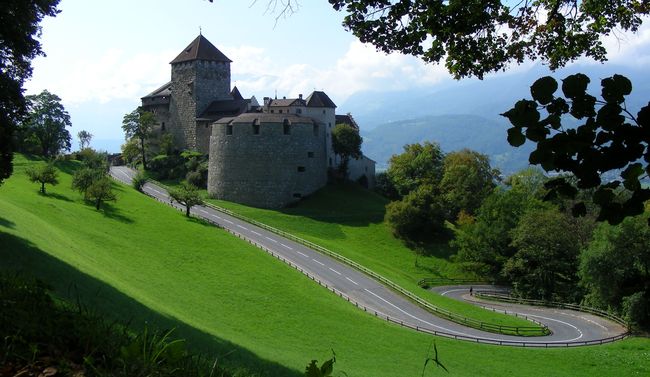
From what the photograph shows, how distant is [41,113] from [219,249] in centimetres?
3523

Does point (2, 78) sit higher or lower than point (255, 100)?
lower

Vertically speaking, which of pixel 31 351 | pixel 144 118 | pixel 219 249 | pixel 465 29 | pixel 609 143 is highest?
pixel 144 118

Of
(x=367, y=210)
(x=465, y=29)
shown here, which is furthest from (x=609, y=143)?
(x=367, y=210)

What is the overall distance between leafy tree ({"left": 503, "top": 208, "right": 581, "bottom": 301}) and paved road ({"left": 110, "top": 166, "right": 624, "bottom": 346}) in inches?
191

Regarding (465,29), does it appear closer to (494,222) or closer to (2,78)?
(2,78)

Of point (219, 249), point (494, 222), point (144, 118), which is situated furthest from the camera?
point (144, 118)

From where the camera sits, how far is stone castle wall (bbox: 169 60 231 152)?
7144 cm

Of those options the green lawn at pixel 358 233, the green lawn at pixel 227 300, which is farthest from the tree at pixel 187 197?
the green lawn at pixel 227 300

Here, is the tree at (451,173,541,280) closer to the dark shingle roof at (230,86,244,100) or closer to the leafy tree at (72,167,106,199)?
the leafy tree at (72,167,106,199)

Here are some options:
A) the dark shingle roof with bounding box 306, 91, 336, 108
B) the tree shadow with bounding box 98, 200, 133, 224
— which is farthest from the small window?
the tree shadow with bounding box 98, 200, 133, 224

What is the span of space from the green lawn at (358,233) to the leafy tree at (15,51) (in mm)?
26632

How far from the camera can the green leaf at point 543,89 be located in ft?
10.6

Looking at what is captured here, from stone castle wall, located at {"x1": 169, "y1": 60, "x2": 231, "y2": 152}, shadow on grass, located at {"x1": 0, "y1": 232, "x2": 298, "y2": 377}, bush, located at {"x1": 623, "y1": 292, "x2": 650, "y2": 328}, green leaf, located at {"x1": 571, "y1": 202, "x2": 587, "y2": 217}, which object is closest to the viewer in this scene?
green leaf, located at {"x1": 571, "y1": 202, "x2": 587, "y2": 217}

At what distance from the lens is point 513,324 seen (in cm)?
3247
